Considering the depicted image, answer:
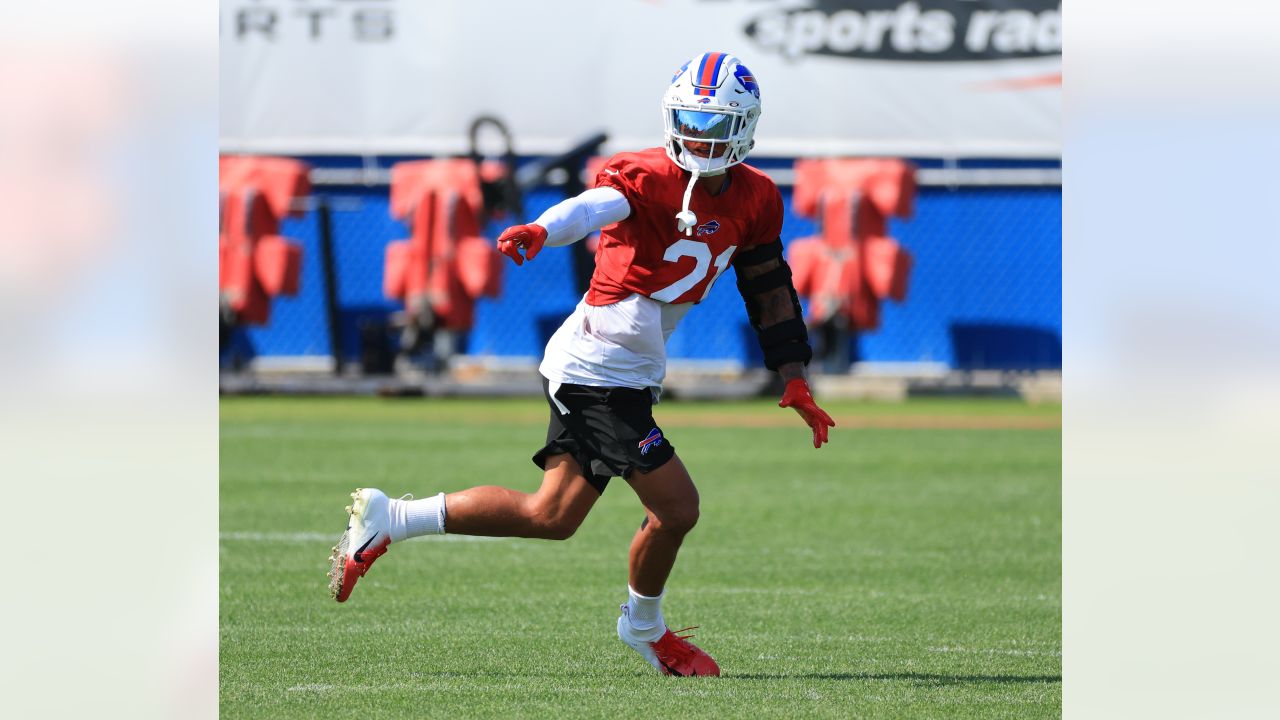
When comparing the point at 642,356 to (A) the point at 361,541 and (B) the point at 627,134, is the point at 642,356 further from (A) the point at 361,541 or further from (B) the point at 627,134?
(B) the point at 627,134

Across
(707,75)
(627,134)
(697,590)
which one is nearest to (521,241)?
(707,75)

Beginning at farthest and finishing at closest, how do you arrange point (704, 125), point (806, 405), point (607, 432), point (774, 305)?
1. point (774, 305)
2. point (806, 405)
3. point (607, 432)
4. point (704, 125)

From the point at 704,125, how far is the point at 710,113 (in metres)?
0.05

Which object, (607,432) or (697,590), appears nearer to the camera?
(607,432)

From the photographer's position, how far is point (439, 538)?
8477 mm

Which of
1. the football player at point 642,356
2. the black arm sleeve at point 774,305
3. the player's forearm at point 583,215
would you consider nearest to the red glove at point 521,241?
the player's forearm at point 583,215

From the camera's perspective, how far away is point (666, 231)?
16.6 feet

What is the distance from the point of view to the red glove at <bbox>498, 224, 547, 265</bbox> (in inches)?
175

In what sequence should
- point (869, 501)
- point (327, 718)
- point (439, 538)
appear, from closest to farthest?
point (327, 718) → point (439, 538) → point (869, 501)

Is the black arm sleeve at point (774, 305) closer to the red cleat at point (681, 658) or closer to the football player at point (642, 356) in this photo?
the football player at point (642, 356)
